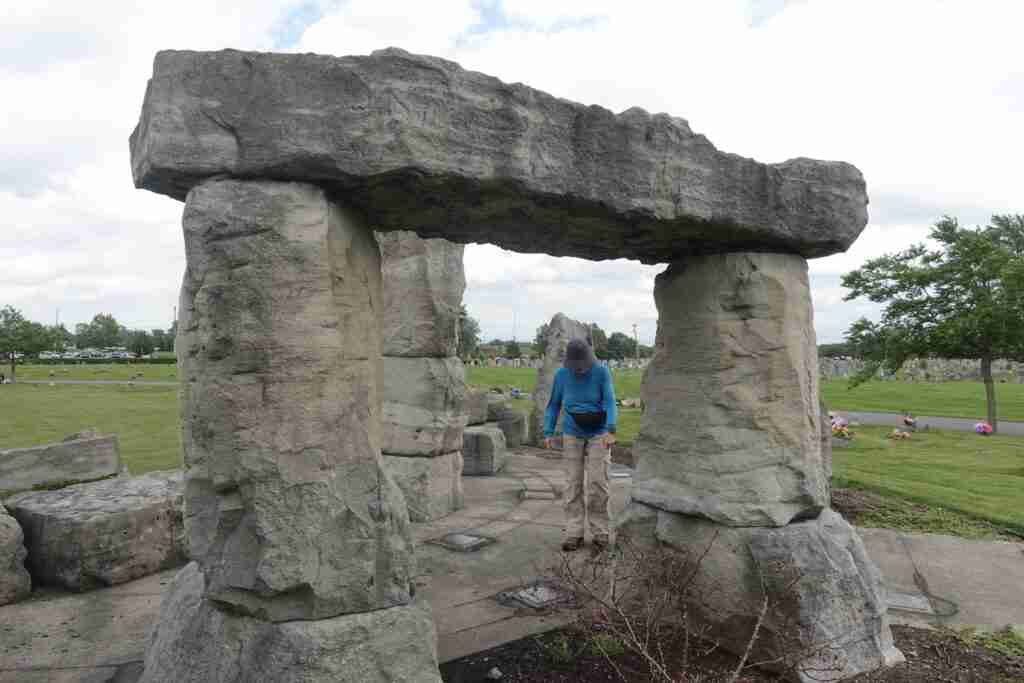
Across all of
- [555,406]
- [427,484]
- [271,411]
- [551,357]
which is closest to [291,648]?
[271,411]

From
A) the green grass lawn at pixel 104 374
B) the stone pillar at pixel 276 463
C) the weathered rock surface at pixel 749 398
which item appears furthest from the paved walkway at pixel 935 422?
the green grass lawn at pixel 104 374

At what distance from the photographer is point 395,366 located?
6496 mm

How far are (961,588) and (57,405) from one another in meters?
18.3

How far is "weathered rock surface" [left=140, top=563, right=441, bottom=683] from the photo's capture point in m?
2.43

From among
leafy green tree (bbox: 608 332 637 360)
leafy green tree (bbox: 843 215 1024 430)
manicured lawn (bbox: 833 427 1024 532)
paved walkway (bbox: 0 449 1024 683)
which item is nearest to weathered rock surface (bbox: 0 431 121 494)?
paved walkway (bbox: 0 449 1024 683)

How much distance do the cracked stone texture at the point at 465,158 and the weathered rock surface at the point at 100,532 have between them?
9.32 feet

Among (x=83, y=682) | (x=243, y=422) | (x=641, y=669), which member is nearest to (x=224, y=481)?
(x=243, y=422)

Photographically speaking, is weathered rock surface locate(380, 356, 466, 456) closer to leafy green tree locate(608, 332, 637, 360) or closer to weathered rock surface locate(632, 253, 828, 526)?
weathered rock surface locate(632, 253, 828, 526)

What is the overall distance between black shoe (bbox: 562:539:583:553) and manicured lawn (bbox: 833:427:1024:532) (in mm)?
4344

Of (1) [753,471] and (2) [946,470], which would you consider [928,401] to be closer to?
(2) [946,470]

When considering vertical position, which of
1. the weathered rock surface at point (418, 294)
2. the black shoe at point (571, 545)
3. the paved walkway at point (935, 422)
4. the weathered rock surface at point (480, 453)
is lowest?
the paved walkway at point (935, 422)

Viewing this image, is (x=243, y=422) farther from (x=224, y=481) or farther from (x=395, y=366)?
(x=395, y=366)

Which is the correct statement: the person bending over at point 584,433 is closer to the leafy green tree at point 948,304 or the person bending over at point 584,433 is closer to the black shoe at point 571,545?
the black shoe at point 571,545

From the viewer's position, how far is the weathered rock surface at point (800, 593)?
324 cm
